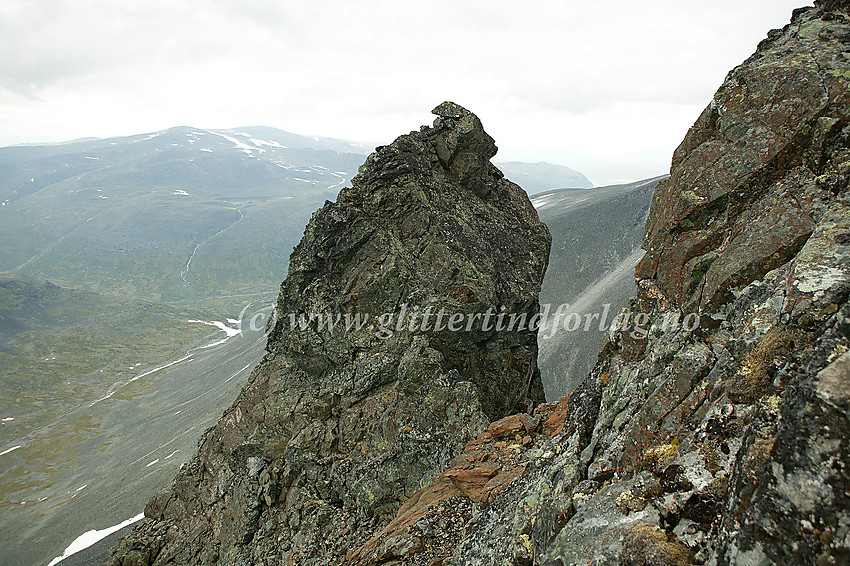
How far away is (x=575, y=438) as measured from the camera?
42.6 ft

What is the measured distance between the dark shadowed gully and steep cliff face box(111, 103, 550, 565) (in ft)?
0.42

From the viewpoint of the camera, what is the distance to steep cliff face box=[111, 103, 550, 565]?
21906 mm

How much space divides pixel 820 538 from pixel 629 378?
736 centimetres

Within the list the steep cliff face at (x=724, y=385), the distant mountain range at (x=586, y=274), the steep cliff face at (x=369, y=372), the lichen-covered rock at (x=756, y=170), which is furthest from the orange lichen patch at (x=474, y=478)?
the distant mountain range at (x=586, y=274)

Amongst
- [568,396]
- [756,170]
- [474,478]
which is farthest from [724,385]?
[474,478]

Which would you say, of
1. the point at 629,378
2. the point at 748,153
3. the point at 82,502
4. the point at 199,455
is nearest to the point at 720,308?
the point at 629,378

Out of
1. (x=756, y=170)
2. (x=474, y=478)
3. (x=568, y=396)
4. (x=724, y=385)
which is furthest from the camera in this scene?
(x=568, y=396)

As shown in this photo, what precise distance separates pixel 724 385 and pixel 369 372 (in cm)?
1826

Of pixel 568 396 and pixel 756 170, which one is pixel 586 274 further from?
pixel 756 170

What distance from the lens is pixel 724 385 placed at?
332 inches

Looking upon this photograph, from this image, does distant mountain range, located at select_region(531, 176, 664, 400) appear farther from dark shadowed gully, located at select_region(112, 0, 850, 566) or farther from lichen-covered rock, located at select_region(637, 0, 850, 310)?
lichen-covered rock, located at select_region(637, 0, 850, 310)

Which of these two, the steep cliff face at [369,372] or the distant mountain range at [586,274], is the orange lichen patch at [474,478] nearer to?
the steep cliff face at [369,372]

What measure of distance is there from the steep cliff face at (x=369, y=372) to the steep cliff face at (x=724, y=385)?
17.5 feet

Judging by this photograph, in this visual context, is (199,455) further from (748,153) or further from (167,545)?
(748,153)
